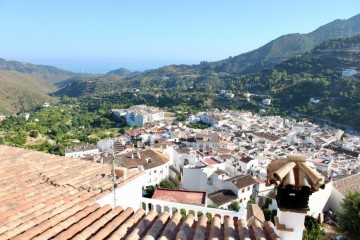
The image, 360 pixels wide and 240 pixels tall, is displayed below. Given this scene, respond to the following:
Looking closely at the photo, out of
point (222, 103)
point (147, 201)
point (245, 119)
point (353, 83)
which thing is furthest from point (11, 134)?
point (353, 83)

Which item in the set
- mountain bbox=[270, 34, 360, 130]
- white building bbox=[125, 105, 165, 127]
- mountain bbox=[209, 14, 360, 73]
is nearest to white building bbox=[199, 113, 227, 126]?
white building bbox=[125, 105, 165, 127]

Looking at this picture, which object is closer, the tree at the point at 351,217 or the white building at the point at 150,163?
the tree at the point at 351,217

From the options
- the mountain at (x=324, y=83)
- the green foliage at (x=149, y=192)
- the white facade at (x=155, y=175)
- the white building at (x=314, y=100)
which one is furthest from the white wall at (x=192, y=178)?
the white building at (x=314, y=100)

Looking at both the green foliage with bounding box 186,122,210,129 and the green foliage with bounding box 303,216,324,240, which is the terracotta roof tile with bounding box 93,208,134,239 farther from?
the green foliage with bounding box 186,122,210,129

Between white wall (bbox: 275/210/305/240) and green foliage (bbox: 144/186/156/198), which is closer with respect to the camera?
white wall (bbox: 275/210/305/240)

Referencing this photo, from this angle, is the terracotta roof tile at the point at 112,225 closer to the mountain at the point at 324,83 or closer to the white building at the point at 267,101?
the mountain at the point at 324,83

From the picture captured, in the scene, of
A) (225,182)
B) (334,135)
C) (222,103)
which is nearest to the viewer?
(225,182)

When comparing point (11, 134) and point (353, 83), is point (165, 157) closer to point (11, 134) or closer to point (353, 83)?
point (11, 134)
